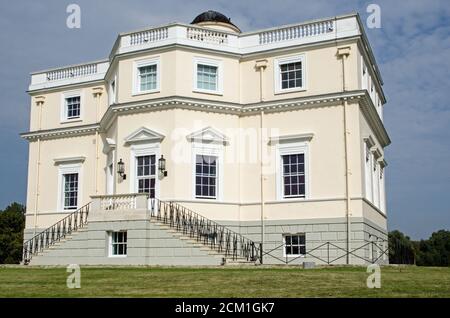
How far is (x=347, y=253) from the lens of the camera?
24.2m

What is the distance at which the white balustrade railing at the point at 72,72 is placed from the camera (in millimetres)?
32688

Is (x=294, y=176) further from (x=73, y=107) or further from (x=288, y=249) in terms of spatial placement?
(x=73, y=107)

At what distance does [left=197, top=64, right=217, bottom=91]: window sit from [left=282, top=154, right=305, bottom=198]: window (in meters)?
4.92

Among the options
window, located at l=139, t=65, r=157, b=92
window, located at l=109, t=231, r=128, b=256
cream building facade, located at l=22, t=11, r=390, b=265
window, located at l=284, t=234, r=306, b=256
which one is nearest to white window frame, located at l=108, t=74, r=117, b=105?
cream building facade, located at l=22, t=11, r=390, b=265

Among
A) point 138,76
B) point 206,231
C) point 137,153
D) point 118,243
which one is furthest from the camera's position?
point 138,76

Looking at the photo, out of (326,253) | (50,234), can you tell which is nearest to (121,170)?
(50,234)

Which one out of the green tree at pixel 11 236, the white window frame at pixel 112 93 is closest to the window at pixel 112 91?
the white window frame at pixel 112 93

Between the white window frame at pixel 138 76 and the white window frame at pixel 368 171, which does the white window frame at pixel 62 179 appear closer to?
the white window frame at pixel 138 76

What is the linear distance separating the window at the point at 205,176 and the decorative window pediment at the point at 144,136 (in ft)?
6.52

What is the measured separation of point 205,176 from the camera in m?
26.4

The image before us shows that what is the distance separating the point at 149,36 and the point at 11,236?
33018 mm

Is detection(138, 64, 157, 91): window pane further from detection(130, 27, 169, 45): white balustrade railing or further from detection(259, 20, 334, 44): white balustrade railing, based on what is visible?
detection(259, 20, 334, 44): white balustrade railing

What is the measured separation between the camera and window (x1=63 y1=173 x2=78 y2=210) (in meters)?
32.0
